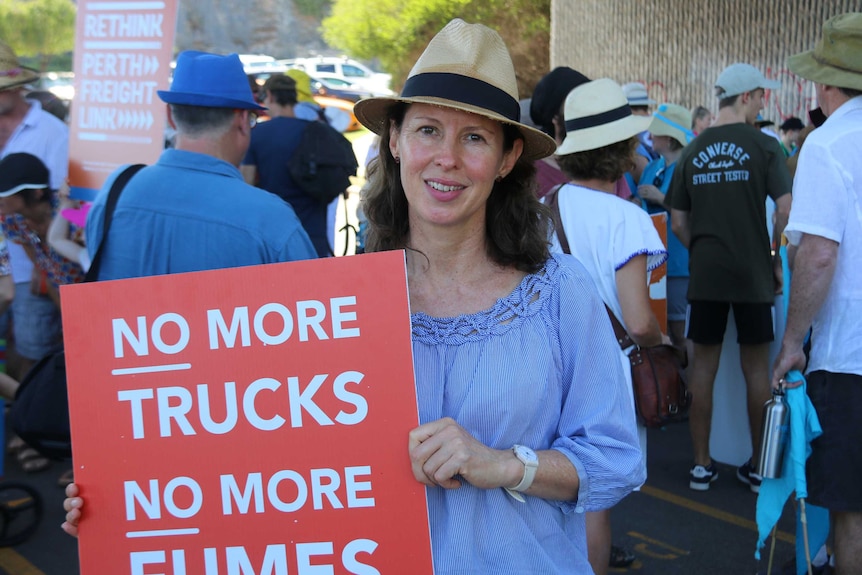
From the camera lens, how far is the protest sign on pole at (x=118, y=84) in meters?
4.25

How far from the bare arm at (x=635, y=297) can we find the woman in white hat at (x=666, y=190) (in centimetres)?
274

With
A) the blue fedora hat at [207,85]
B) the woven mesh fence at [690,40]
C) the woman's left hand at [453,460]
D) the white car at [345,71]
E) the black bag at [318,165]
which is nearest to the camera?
the woman's left hand at [453,460]

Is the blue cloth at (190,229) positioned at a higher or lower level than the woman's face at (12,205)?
higher

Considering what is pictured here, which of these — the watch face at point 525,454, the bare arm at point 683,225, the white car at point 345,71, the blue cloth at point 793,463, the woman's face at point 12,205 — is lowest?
the blue cloth at point 793,463

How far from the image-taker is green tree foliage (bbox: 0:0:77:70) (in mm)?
43688

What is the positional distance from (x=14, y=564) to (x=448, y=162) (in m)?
3.67

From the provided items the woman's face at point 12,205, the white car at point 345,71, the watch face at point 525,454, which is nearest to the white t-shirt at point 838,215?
the watch face at point 525,454

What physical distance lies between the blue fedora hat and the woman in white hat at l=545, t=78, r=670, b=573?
123 cm

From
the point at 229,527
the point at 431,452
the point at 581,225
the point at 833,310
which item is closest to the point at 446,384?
the point at 431,452

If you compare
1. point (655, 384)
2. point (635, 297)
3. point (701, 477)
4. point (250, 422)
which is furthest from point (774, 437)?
point (250, 422)

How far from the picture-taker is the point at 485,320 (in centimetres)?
192

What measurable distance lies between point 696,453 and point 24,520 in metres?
3.69

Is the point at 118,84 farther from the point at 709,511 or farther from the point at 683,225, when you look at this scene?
the point at 709,511

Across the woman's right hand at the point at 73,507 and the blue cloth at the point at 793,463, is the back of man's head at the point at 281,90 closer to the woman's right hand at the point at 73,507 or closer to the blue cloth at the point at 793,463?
the blue cloth at the point at 793,463
